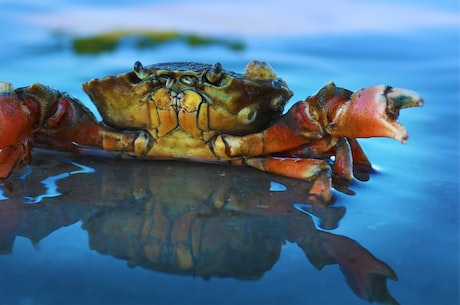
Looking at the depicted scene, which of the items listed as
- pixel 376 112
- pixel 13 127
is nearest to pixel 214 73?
pixel 376 112

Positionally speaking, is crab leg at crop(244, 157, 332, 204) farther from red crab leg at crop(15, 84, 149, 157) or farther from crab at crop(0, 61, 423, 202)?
red crab leg at crop(15, 84, 149, 157)

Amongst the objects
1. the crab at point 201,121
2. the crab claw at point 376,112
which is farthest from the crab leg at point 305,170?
the crab claw at point 376,112

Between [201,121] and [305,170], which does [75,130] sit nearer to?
[201,121]

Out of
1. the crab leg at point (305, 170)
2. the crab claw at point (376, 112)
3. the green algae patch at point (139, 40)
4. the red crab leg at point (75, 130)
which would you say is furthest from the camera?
the green algae patch at point (139, 40)

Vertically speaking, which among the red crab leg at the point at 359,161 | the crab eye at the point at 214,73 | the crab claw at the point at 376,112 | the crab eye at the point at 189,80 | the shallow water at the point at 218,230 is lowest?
the shallow water at the point at 218,230

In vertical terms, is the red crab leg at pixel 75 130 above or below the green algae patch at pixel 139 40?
below

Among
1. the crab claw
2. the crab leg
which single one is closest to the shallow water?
the crab leg

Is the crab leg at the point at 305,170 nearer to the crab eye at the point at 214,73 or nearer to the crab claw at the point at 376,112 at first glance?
the crab claw at the point at 376,112
